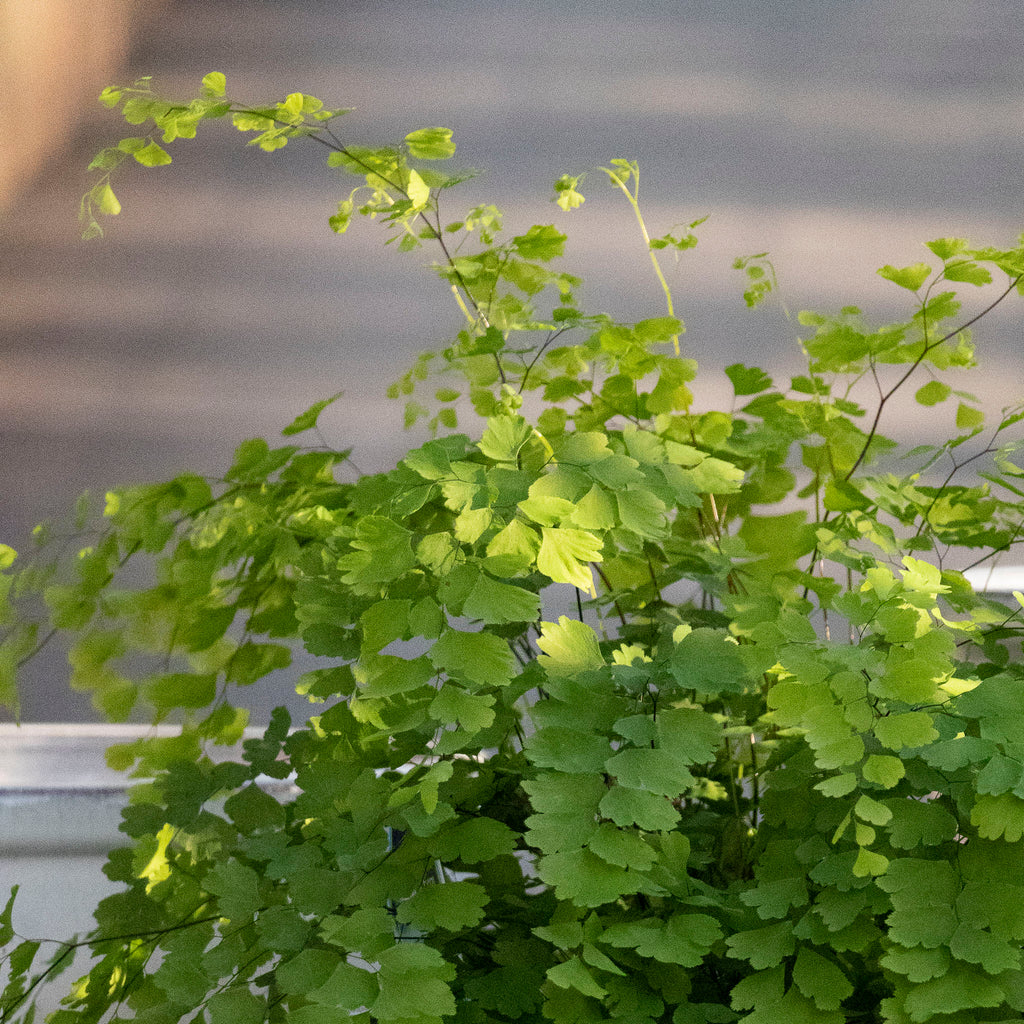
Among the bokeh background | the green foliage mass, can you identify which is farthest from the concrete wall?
the green foliage mass

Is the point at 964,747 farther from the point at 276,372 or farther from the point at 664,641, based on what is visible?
the point at 276,372

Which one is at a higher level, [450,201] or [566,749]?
[566,749]

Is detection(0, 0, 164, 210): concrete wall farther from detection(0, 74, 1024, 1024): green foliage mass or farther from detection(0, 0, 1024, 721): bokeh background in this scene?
detection(0, 74, 1024, 1024): green foliage mass

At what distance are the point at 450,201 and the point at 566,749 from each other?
3.67 feet

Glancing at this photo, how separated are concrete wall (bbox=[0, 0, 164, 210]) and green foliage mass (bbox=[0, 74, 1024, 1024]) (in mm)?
901

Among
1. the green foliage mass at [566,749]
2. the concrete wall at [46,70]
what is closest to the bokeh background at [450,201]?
the concrete wall at [46,70]

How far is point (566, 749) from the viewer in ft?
1.25

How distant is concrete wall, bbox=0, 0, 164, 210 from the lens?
1.33 m

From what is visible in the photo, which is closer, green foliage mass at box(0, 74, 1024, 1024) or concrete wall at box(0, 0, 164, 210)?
green foliage mass at box(0, 74, 1024, 1024)

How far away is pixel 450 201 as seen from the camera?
136 centimetres

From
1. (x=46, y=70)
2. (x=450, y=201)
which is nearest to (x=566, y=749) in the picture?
(x=450, y=201)

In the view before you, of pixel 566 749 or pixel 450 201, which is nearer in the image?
pixel 566 749

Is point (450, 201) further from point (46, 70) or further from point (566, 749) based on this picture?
point (566, 749)

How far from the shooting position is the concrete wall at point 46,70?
133 cm
